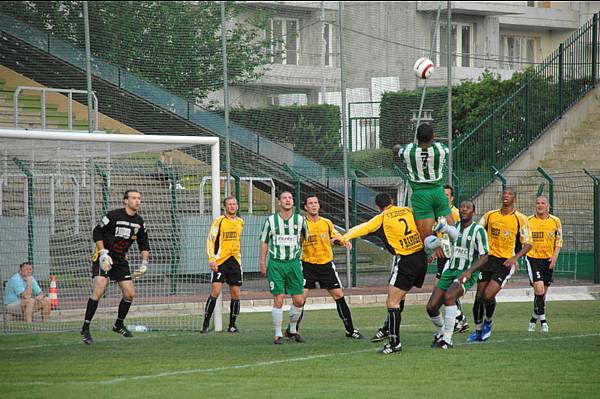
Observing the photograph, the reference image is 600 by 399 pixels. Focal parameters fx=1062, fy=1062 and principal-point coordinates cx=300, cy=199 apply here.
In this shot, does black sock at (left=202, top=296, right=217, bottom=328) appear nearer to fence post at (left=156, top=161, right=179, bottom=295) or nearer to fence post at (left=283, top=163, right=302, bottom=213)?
fence post at (left=156, top=161, right=179, bottom=295)

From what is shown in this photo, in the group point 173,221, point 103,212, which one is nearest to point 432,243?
point 173,221

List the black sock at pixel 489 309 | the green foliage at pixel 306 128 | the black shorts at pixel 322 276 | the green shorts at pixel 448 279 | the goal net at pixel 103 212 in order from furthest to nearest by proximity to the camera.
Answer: the green foliage at pixel 306 128 < the goal net at pixel 103 212 < the black shorts at pixel 322 276 < the black sock at pixel 489 309 < the green shorts at pixel 448 279

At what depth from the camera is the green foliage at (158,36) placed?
974 inches

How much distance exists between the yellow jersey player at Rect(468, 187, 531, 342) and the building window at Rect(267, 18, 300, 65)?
1195cm

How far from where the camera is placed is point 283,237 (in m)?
16.1

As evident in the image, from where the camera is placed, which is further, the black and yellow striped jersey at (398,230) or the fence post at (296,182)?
the fence post at (296,182)

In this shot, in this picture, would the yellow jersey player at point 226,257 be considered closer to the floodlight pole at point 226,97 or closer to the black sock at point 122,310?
the black sock at point 122,310

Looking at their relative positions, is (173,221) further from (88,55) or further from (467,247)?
(467,247)

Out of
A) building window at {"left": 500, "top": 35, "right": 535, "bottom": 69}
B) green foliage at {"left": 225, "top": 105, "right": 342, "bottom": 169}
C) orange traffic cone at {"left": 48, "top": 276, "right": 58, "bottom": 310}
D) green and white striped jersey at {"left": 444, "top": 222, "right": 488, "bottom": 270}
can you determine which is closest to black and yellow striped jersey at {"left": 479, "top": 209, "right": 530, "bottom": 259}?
green and white striped jersey at {"left": 444, "top": 222, "right": 488, "bottom": 270}

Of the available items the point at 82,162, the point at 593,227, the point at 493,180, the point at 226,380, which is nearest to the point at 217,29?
the point at 82,162

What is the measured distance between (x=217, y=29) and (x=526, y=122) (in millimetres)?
12603

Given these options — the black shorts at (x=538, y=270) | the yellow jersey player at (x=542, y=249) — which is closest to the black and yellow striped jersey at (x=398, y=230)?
the yellow jersey player at (x=542, y=249)

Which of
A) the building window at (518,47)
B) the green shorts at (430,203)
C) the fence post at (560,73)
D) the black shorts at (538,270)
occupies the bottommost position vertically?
the black shorts at (538,270)

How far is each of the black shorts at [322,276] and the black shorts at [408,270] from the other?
108 inches
